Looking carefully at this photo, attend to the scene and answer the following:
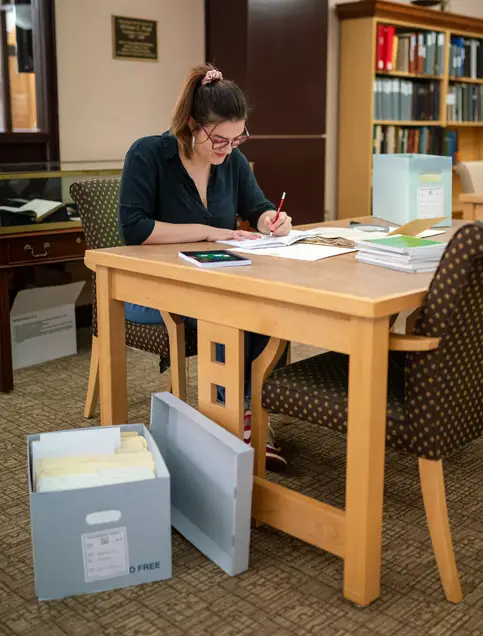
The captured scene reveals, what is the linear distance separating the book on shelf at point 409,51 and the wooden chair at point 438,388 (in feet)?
12.8

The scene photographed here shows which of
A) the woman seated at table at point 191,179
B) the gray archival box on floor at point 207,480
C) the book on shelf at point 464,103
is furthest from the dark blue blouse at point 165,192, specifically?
the book on shelf at point 464,103

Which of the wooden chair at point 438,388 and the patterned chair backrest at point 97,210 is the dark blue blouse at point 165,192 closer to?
the patterned chair backrest at point 97,210

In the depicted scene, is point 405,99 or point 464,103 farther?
point 464,103

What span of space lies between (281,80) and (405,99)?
1358 mm

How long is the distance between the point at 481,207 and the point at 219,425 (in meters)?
2.07

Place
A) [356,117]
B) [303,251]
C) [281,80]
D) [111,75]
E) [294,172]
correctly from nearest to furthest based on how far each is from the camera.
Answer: [303,251]
[111,75]
[281,80]
[294,172]
[356,117]

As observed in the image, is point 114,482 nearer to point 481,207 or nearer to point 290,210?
point 481,207

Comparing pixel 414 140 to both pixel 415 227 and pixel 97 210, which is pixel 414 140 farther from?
pixel 415 227

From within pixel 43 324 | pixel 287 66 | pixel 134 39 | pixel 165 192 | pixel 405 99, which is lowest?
pixel 43 324

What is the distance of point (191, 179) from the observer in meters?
2.50

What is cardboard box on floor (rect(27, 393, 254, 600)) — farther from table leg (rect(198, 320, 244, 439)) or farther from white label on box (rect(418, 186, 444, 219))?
white label on box (rect(418, 186, 444, 219))

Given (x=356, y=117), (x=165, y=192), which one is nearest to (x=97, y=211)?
(x=165, y=192)

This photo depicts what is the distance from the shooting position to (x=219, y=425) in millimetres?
2004

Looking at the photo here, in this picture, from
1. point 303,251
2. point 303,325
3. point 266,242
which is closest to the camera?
point 303,325
